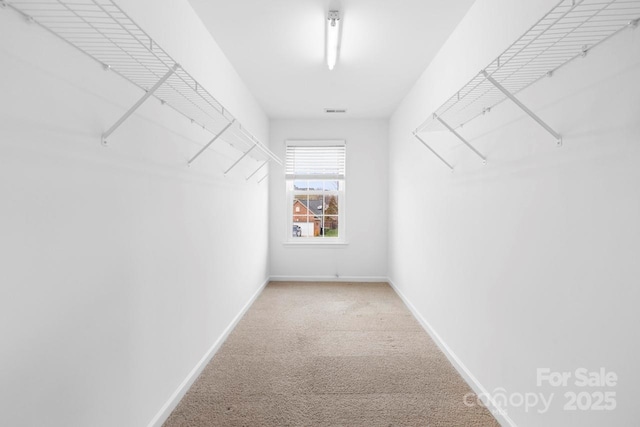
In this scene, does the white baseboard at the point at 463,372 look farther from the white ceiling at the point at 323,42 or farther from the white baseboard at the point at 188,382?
the white ceiling at the point at 323,42

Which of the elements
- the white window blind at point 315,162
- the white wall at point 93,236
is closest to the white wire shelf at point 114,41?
the white wall at point 93,236

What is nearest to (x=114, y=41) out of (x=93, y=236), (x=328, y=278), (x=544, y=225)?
(x=93, y=236)

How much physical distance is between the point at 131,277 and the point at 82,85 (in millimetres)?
883

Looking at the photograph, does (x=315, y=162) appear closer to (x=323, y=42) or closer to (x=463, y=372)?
(x=323, y=42)

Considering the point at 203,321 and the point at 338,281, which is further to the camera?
the point at 338,281

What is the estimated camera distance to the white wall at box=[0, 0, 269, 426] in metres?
1.09

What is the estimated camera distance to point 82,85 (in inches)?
53.7

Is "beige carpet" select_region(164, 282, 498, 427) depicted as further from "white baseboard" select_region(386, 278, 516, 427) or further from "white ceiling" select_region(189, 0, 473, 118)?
"white ceiling" select_region(189, 0, 473, 118)

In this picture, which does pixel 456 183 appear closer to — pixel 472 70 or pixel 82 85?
pixel 472 70

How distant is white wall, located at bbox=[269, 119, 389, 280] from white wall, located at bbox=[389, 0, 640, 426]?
8.22ft

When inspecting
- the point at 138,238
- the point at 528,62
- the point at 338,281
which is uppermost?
the point at 528,62

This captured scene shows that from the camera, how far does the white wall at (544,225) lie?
1.25m

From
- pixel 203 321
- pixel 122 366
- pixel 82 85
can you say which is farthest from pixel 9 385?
pixel 203 321

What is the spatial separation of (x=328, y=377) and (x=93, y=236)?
186 centimetres
